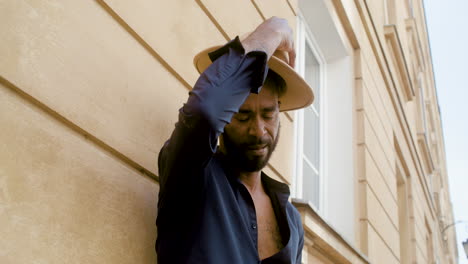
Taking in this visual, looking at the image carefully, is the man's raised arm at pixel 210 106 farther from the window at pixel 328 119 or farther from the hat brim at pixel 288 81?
the window at pixel 328 119

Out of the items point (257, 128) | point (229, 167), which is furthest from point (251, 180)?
point (257, 128)

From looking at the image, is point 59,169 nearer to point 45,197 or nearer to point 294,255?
point 45,197

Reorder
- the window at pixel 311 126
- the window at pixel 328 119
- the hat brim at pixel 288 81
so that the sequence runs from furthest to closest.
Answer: the window at pixel 328 119 → the window at pixel 311 126 → the hat brim at pixel 288 81

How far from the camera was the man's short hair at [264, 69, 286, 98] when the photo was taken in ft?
7.04

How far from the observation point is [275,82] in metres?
2.19

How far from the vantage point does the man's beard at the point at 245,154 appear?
1950 mm

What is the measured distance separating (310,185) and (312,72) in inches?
53.4

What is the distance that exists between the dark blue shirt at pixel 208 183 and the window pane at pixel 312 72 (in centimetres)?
379

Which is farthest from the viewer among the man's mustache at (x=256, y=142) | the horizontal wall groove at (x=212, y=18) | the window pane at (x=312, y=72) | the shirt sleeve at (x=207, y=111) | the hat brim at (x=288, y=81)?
the window pane at (x=312, y=72)

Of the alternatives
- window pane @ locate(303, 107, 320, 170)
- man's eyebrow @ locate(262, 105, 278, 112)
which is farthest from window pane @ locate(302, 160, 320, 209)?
man's eyebrow @ locate(262, 105, 278, 112)

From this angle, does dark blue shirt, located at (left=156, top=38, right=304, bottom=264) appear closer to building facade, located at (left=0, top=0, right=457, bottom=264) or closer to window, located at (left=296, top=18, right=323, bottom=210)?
building facade, located at (left=0, top=0, right=457, bottom=264)

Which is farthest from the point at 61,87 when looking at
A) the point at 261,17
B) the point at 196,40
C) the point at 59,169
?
the point at 261,17

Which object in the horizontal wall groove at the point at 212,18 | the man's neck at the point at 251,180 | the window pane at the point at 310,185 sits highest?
the horizontal wall groove at the point at 212,18

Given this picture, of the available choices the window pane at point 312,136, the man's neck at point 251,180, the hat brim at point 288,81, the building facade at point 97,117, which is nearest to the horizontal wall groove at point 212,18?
the building facade at point 97,117
